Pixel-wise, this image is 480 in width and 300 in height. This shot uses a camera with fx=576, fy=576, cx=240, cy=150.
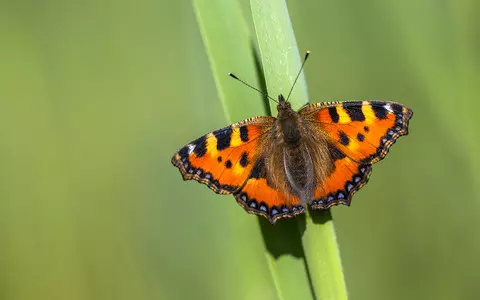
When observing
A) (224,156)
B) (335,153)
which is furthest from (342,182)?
(224,156)

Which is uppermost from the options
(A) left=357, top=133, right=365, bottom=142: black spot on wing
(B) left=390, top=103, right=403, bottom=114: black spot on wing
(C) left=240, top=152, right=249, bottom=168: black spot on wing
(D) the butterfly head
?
(D) the butterfly head

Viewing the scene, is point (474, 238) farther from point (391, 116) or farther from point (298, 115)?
point (298, 115)

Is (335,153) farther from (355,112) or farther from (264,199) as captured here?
(264,199)

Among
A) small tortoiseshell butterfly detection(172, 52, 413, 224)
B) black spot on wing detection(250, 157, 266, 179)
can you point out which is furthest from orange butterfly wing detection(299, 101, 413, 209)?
black spot on wing detection(250, 157, 266, 179)

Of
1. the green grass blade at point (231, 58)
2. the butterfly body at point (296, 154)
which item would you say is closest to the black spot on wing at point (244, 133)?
the butterfly body at point (296, 154)

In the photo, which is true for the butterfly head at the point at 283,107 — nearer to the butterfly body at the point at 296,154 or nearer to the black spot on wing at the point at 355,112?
the butterfly body at the point at 296,154

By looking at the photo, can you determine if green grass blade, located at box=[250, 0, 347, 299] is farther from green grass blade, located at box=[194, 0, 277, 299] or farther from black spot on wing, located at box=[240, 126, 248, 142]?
black spot on wing, located at box=[240, 126, 248, 142]
